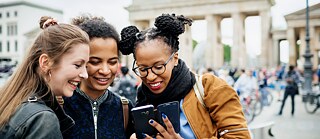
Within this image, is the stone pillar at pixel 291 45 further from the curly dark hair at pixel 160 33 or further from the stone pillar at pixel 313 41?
the curly dark hair at pixel 160 33

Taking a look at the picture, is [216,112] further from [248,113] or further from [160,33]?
[248,113]

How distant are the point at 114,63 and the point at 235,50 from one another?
48.6 m

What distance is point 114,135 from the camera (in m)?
2.57

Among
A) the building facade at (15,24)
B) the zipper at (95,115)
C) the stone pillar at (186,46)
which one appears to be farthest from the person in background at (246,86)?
the building facade at (15,24)

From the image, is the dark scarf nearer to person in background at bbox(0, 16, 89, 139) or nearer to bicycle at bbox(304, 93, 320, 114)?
person in background at bbox(0, 16, 89, 139)

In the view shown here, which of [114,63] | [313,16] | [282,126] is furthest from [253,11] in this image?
[114,63]

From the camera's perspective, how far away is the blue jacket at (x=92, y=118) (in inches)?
98.4

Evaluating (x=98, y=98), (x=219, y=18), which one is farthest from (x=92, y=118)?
(x=219, y=18)

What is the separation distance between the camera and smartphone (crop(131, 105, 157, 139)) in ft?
7.27

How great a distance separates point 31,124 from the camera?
1693mm

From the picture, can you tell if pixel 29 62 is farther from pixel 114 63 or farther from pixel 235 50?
pixel 235 50

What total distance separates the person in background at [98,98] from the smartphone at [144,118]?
1.29ft

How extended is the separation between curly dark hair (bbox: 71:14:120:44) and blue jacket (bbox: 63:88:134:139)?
442mm

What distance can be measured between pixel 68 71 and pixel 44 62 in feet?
0.45
